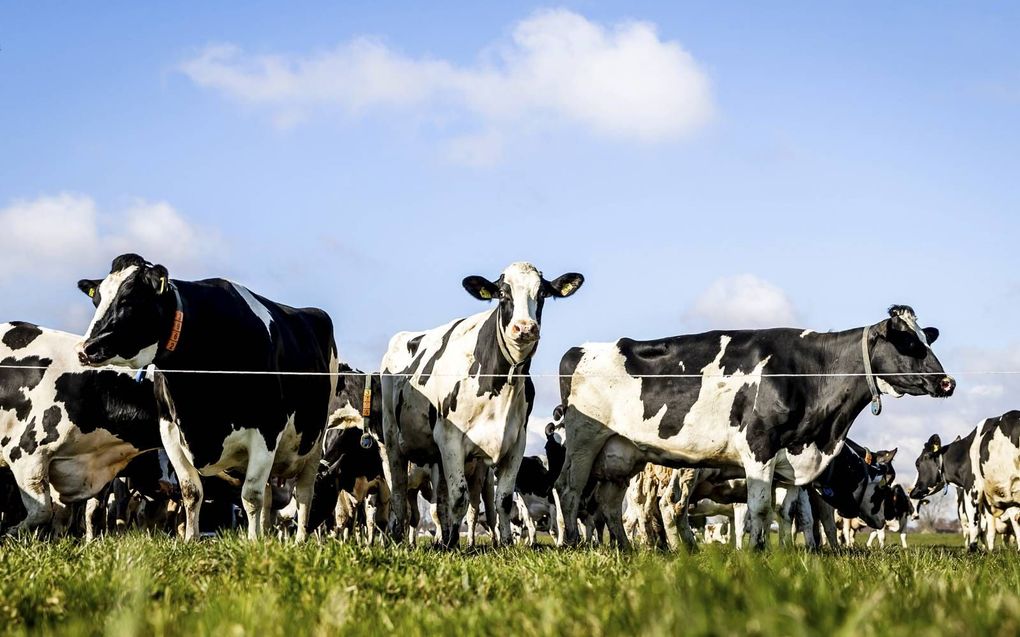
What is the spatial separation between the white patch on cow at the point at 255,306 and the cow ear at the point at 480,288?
2.18m

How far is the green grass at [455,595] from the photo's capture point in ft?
11.1

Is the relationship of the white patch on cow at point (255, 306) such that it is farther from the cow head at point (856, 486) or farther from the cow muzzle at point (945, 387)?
the cow head at point (856, 486)

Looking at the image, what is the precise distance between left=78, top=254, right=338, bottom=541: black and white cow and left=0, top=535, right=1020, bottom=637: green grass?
2.69 meters

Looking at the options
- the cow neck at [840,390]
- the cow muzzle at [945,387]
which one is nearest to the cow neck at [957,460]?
the cow muzzle at [945,387]

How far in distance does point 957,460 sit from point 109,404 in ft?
62.6

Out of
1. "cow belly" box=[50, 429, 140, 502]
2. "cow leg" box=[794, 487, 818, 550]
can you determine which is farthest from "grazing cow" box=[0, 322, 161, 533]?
"cow leg" box=[794, 487, 818, 550]

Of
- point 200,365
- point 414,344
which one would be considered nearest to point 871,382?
point 414,344

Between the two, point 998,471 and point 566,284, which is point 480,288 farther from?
point 998,471

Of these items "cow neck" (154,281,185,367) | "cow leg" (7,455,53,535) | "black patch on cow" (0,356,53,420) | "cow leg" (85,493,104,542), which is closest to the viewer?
"cow neck" (154,281,185,367)

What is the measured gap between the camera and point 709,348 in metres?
13.1

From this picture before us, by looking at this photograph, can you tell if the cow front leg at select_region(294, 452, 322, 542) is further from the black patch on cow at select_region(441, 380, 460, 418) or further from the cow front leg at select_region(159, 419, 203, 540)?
the cow front leg at select_region(159, 419, 203, 540)

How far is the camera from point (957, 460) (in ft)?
78.6

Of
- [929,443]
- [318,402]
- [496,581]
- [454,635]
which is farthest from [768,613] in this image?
[929,443]

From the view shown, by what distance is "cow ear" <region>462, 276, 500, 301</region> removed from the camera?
11484 millimetres
